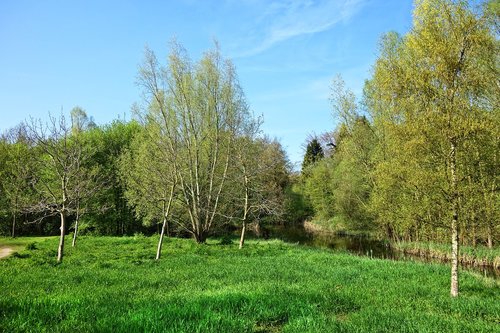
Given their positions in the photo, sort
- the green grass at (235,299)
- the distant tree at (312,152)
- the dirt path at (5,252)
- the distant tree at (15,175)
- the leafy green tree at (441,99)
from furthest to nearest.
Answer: the distant tree at (312,152), the distant tree at (15,175), the dirt path at (5,252), the leafy green tree at (441,99), the green grass at (235,299)

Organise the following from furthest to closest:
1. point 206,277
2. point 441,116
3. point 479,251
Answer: point 479,251, point 206,277, point 441,116

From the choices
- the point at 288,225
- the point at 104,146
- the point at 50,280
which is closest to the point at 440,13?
the point at 50,280

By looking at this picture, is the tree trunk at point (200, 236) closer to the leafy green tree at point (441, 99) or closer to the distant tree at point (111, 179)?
the distant tree at point (111, 179)

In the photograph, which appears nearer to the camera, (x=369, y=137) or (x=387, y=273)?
(x=387, y=273)

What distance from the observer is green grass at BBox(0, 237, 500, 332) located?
21.6 feet

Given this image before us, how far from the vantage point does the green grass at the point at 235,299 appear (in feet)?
21.6

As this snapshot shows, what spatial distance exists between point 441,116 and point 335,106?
83.2 ft

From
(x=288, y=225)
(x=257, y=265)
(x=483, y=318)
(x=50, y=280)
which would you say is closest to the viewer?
(x=483, y=318)

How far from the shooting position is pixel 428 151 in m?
11.2

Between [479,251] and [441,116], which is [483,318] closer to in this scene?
[441,116]

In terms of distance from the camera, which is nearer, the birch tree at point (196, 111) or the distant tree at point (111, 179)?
the birch tree at point (196, 111)

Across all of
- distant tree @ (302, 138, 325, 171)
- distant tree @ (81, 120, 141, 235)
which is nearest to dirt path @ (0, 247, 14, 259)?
distant tree @ (81, 120, 141, 235)

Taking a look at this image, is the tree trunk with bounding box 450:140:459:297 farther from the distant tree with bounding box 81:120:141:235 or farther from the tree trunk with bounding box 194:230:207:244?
the distant tree with bounding box 81:120:141:235

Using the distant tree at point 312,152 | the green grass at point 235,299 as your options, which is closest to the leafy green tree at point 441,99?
the green grass at point 235,299
